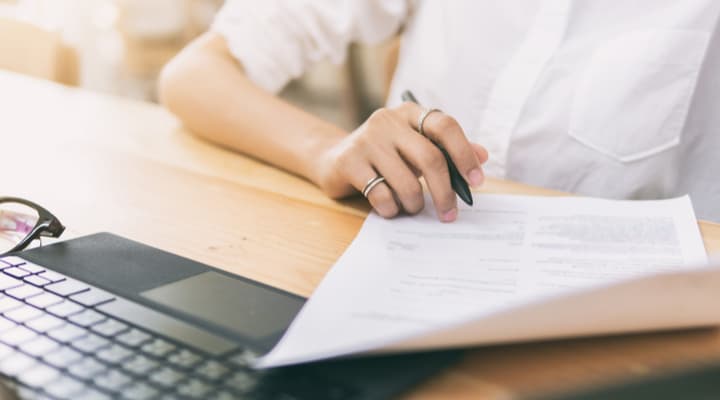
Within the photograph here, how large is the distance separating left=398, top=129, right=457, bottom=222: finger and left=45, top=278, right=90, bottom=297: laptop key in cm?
30

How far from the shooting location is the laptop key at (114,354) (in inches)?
14.7

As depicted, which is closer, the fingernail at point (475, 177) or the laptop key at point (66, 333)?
the laptop key at point (66, 333)

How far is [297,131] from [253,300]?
14.7 inches

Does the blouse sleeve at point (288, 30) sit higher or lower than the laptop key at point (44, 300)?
lower

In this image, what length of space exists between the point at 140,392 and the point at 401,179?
0.35 metres

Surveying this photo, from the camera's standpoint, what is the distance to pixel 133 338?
15.6 inches

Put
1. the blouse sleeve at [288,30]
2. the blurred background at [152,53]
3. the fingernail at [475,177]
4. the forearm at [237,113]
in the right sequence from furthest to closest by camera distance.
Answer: the blurred background at [152,53] → the blouse sleeve at [288,30] → the forearm at [237,113] → the fingernail at [475,177]

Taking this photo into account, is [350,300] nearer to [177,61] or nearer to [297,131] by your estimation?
[297,131]

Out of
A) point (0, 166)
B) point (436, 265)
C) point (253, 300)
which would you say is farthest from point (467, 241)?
point (0, 166)

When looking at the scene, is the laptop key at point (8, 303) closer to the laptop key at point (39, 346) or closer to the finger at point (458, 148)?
the laptop key at point (39, 346)

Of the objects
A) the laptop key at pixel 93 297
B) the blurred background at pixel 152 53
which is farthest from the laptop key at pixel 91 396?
the blurred background at pixel 152 53

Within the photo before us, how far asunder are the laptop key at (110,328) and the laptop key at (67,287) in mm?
54

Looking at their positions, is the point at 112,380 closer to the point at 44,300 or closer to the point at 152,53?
the point at 44,300

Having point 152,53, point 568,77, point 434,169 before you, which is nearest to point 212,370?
point 434,169
